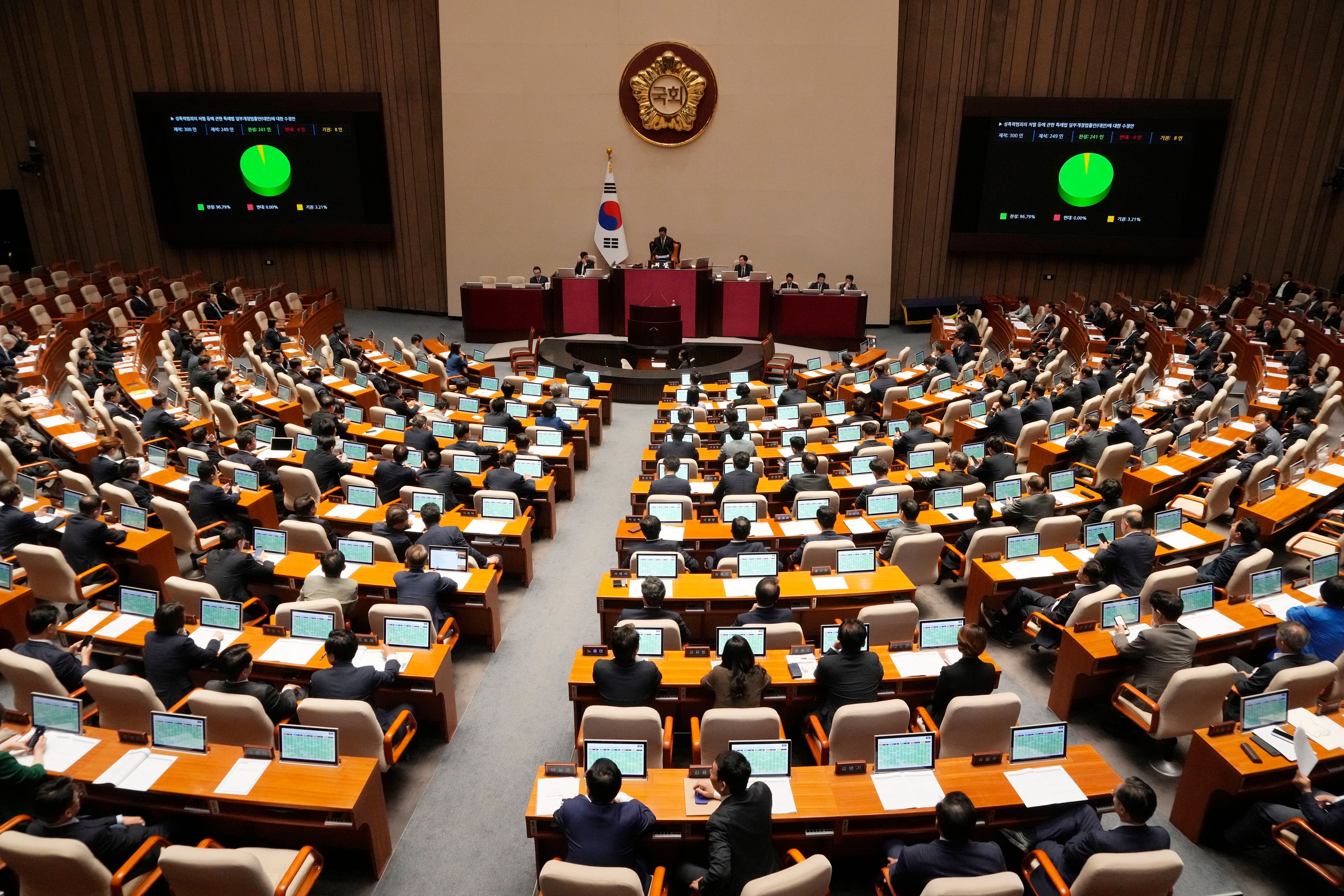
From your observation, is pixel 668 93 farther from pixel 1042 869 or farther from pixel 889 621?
pixel 1042 869

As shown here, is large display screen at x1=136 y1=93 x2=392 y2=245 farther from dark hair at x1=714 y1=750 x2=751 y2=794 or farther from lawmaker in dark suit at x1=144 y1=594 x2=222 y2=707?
dark hair at x1=714 y1=750 x2=751 y2=794

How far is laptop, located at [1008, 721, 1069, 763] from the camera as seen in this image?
4.64m

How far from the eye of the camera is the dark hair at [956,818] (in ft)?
12.4

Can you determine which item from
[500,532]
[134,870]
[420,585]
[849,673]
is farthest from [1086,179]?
[134,870]

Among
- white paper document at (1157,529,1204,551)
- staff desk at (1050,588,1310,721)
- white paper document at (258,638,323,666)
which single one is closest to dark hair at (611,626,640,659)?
white paper document at (258,638,323,666)

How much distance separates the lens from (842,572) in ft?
22.6

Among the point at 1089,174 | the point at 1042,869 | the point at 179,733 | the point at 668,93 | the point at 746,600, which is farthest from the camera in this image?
the point at 668,93

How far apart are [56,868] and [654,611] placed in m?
3.46

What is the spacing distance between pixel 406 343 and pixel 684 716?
15073mm

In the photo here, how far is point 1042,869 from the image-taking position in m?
4.08

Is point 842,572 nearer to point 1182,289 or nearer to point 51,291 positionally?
point 1182,289

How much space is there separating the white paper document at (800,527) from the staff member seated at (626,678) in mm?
2472

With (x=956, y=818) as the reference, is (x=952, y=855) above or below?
below

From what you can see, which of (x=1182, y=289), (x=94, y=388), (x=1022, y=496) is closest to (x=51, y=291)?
(x=94, y=388)
